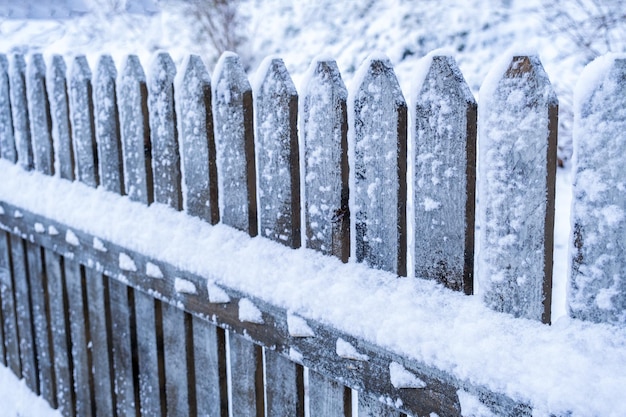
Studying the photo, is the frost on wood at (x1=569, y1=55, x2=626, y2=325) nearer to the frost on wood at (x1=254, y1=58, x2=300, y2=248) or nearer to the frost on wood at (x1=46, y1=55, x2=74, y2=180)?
the frost on wood at (x1=254, y1=58, x2=300, y2=248)

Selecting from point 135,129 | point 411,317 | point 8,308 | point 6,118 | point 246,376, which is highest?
point 135,129

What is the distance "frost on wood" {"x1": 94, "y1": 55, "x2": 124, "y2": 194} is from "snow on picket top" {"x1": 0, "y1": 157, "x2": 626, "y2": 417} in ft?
0.65

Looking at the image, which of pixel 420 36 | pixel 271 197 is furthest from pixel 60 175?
pixel 420 36

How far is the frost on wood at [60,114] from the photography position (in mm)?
2283

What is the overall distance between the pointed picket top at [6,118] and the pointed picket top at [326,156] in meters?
1.85

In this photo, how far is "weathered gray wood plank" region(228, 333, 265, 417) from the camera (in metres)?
1.63

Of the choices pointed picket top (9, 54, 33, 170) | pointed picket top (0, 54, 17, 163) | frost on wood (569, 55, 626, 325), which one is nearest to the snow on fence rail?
frost on wood (569, 55, 626, 325)

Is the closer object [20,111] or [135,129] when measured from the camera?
[135,129]

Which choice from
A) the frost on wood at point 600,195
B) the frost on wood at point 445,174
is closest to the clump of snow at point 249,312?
the frost on wood at point 445,174

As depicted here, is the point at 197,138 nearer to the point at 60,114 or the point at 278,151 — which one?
the point at 278,151

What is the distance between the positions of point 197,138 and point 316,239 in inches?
20.3

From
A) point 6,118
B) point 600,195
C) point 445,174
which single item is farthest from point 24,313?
point 600,195

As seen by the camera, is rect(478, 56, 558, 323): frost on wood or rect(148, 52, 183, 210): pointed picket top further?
rect(148, 52, 183, 210): pointed picket top

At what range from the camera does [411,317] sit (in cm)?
120
